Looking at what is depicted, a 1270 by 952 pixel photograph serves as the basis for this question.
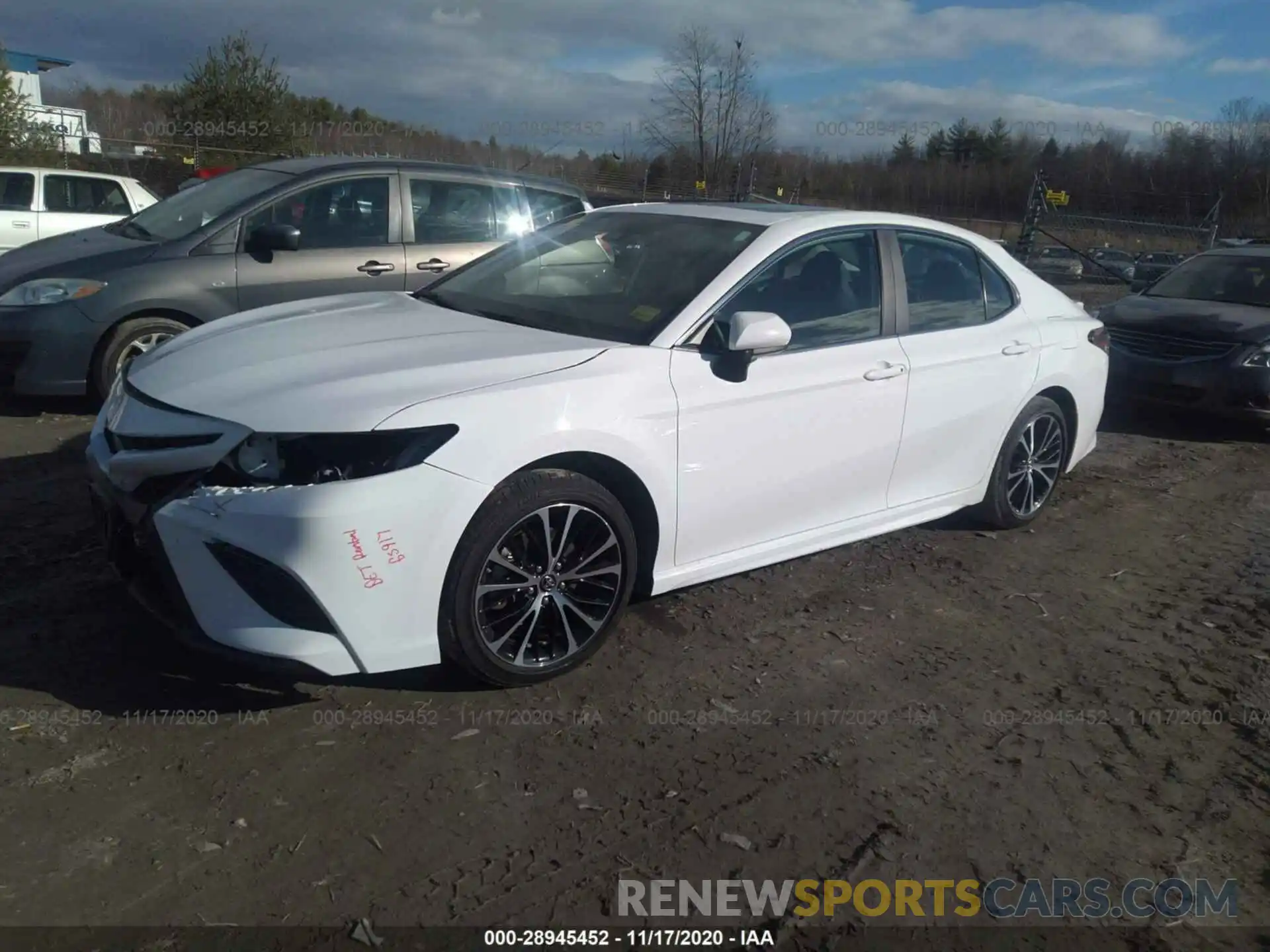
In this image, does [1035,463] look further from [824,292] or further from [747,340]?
[747,340]

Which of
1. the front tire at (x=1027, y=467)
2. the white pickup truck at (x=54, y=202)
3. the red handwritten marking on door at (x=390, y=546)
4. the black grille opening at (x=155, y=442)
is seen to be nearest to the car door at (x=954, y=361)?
the front tire at (x=1027, y=467)

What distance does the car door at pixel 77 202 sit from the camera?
11984mm

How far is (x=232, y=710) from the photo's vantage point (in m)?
3.33

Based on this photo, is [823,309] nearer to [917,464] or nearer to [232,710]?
[917,464]

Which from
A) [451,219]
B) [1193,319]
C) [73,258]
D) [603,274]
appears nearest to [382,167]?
[451,219]

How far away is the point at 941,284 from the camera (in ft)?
16.4

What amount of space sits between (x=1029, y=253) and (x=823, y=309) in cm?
1754

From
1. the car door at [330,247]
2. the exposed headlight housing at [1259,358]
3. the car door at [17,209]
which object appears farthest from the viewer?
the car door at [17,209]

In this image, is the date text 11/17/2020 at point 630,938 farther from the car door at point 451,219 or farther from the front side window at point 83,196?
the front side window at point 83,196

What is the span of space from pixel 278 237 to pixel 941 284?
4021 millimetres

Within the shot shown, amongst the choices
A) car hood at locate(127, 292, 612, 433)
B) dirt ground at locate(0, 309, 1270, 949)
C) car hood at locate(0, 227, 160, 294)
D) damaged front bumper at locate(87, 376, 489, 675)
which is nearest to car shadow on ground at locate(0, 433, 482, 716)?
dirt ground at locate(0, 309, 1270, 949)

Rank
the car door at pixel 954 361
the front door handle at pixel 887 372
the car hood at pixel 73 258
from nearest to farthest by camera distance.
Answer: the front door handle at pixel 887 372
the car door at pixel 954 361
the car hood at pixel 73 258

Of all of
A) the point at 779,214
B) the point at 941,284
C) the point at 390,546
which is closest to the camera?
the point at 390,546

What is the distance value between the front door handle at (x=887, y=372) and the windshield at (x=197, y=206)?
4458 mm
